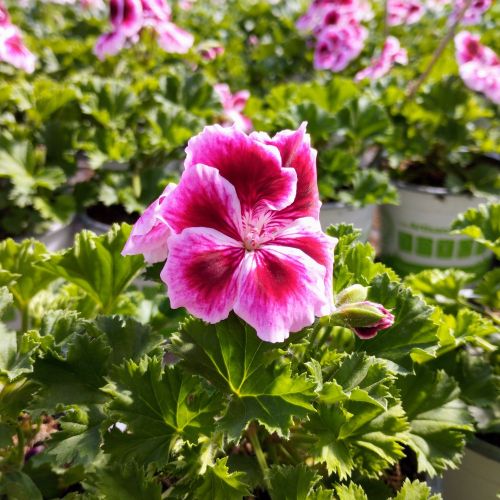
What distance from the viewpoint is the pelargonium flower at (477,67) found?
2416mm

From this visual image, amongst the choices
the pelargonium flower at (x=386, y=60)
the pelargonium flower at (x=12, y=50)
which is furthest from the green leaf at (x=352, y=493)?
the pelargonium flower at (x=386, y=60)

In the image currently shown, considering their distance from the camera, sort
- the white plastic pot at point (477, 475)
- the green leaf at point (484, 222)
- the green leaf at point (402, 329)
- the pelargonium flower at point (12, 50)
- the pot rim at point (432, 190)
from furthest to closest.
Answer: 1. the pot rim at point (432, 190)
2. the pelargonium flower at point (12, 50)
3. the green leaf at point (484, 222)
4. the white plastic pot at point (477, 475)
5. the green leaf at point (402, 329)

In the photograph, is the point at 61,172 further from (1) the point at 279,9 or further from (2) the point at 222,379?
(1) the point at 279,9

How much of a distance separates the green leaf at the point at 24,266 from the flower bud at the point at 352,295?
1.90 ft

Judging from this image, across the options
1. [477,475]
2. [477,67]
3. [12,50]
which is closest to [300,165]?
[477,475]

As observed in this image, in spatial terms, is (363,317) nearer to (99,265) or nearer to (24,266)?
(99,265)

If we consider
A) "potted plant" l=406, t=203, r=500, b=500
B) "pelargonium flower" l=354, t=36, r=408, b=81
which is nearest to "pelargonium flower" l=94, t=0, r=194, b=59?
"pelargonium flower" l=354, t=36, r=408, b=81

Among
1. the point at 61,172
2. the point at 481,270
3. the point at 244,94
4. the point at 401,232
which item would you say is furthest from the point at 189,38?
the point at 481,270

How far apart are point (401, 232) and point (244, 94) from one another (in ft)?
2.91

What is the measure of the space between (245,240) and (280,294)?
9 centimetres

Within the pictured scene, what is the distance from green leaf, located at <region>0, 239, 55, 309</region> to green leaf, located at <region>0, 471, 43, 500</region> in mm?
352

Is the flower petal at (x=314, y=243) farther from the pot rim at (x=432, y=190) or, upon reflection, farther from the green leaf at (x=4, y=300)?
the pot rim at (x=432, y=190)

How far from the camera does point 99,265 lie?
3.49 feet

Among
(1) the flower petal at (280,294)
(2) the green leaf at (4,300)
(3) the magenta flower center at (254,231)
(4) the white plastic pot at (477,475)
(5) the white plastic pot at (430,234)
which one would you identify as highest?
(3) the magenta flower center at (254,231)
